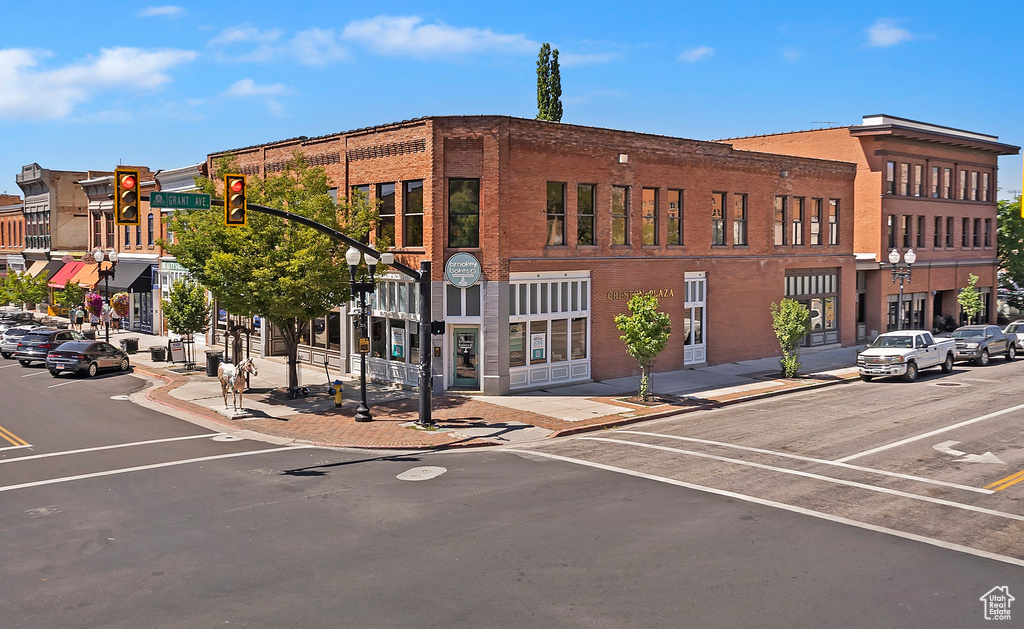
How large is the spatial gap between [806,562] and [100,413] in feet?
69.6

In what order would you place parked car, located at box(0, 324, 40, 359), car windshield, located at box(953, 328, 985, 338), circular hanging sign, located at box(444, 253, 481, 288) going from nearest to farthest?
circular hanging sign, located at box(444, 253, 481, 288) → car windshield, located at box(953, 328, 985, 338) → parked car, located at box(0, 324, 40, 359)

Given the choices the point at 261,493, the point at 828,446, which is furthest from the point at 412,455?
the point at 828,446

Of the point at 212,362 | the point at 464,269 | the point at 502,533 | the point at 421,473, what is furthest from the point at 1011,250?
the point at 502,533

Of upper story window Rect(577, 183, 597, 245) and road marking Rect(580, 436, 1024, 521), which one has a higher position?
upper story window Rect(577, 183, 597, 245)

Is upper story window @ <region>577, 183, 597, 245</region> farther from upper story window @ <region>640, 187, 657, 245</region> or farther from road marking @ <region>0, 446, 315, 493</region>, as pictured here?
road marking @ <region>0, 446, 315, 493</region>

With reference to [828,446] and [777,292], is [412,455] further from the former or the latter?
[777,292]

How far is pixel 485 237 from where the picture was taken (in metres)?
27.7

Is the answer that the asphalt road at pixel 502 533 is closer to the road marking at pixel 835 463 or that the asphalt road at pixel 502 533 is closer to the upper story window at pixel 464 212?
the road marking at pixel 835 463

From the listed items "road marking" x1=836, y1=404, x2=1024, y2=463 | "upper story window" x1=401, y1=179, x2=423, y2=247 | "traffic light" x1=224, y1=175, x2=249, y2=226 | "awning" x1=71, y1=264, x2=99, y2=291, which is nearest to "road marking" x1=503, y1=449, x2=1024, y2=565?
"road marking" x1=836, y1=404, x2=1024, y2=463

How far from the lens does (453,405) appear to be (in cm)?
2605

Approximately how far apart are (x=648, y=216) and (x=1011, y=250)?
124 feet

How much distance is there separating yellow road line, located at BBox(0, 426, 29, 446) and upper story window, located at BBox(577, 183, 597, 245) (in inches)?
717

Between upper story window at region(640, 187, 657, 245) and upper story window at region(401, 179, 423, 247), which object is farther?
upper story window at region(640, 187, 657, 245)

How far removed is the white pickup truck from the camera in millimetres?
32281
